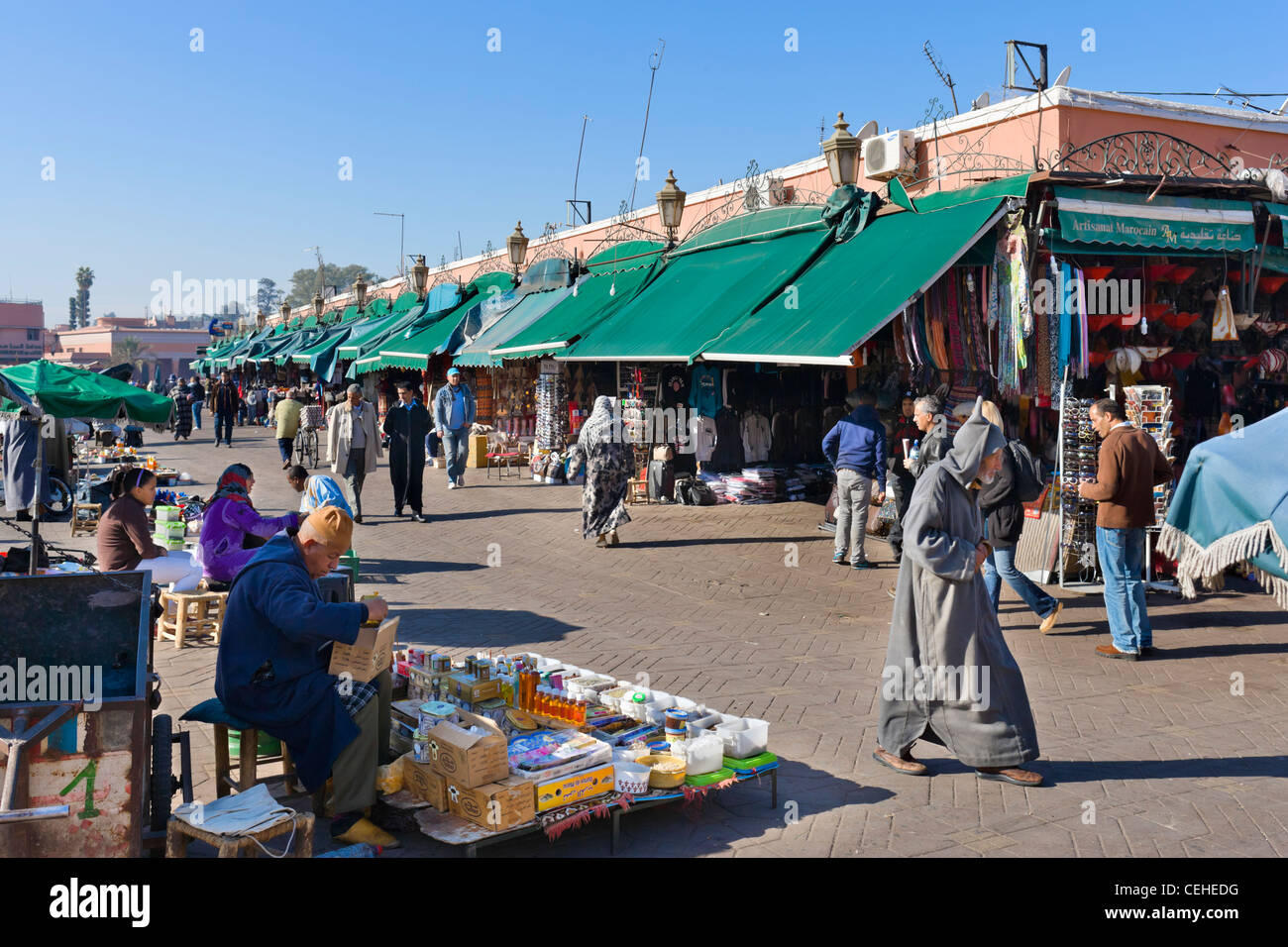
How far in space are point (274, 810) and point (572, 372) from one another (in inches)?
606

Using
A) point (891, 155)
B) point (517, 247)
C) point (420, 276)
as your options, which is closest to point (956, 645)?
point (891, 155)

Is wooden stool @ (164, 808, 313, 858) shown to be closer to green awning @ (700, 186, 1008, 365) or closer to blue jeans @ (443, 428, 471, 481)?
green awning @ (700, 186, 1008, 365)

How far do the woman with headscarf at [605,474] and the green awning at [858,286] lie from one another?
1.37 m

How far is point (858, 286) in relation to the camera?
1086cm

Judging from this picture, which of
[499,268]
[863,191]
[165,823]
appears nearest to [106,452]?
[499,268]

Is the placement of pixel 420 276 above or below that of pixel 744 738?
above

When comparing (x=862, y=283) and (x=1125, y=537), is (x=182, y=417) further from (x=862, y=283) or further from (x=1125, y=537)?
(x=1125, y=537)

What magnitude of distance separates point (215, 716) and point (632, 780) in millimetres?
1793

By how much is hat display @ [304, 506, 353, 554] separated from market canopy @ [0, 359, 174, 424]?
607 centimetres

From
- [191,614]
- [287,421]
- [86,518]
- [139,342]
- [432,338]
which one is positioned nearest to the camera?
[191,614]

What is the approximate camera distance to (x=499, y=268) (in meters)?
25.1

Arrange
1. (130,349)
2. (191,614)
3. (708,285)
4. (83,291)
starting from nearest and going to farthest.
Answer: (191,614) → (708,285) → (130,349) → (83,291)

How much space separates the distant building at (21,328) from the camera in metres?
102
